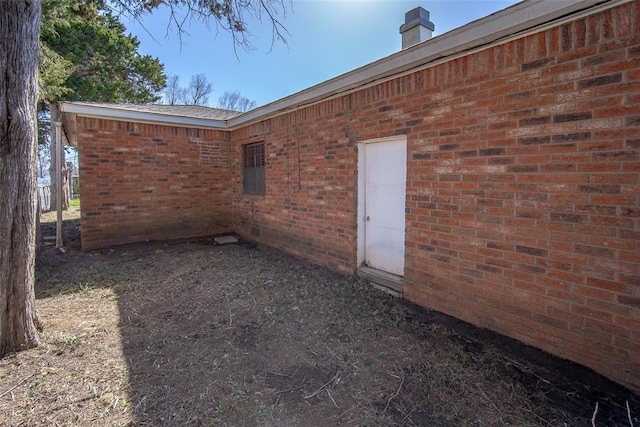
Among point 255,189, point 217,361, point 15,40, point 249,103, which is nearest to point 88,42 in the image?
point 255,189

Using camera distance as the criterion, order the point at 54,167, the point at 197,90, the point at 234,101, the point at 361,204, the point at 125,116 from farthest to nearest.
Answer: the point at 234,101, the point at 197,90, the point at 54,167, the point at 125,116, the point at 361,204

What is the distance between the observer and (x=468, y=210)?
3.29 m

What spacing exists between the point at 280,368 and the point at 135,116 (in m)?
6.50

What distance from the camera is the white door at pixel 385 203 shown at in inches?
166

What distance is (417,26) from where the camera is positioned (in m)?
4.82

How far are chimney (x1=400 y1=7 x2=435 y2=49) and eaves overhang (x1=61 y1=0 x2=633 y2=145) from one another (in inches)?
53.6

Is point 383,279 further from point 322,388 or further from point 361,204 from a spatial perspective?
point 322,388

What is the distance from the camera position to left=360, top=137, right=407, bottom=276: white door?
4211 mm

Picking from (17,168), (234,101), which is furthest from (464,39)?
(234,101)

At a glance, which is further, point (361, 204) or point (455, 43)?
point (361, 204)

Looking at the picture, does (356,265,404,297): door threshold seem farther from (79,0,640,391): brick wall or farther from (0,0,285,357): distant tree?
(0,0,285,357): distant tree

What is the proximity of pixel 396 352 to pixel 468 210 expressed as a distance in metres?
1.60

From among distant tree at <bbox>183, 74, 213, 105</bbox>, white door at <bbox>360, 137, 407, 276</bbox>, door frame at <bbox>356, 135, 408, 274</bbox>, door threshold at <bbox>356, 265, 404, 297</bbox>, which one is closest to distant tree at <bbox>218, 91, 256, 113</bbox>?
distant tree at <bbox>183, 74, 213, 105</bbox>

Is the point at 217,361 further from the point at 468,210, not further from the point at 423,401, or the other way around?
the point at 468,210
